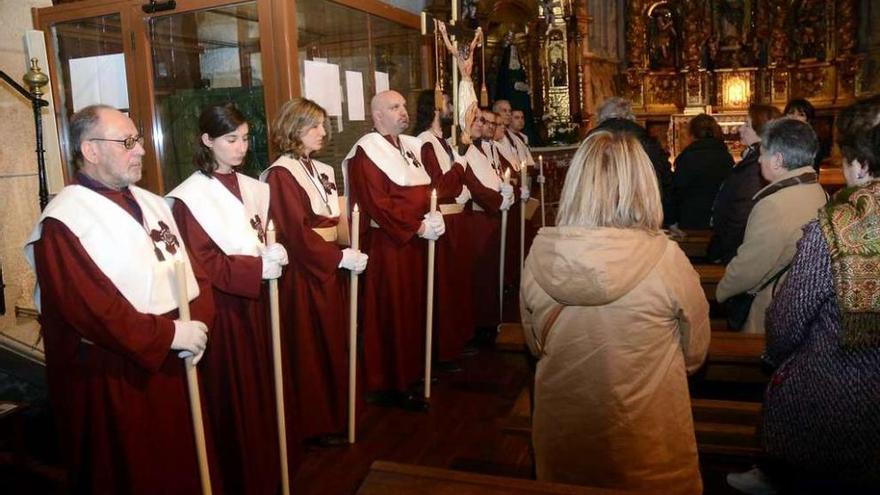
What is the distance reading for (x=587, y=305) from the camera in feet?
6.90

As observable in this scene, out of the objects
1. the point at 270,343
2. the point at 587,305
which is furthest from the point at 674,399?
the point at 270,343

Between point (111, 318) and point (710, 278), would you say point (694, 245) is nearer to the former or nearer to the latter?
point (710, 278)

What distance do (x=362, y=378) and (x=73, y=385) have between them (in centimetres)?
205

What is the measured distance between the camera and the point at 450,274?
199 inches

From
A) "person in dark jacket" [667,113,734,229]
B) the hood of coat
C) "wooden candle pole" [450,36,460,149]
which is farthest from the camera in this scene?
"person in dark jacket" [667,113,734,229]

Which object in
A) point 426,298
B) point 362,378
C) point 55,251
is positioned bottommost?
point 362,378

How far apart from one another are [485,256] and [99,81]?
311 cm

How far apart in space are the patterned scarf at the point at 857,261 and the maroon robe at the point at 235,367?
2.11 meters

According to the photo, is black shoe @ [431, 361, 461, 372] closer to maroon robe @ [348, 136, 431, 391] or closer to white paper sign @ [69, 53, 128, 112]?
maroon robe @ [348, 136, 431, 391]

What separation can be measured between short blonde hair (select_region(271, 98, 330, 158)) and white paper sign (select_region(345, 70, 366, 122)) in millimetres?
1486

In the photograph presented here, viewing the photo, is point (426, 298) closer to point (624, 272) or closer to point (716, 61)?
point (624, 272)

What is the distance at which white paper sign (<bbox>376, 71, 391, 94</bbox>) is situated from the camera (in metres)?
5.43

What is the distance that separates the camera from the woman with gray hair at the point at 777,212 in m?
2.99

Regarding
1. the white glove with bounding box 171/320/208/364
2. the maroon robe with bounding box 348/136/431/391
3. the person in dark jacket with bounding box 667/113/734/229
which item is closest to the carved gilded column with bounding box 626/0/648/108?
the person in dark jacket with bounding box 667/113/734/229
